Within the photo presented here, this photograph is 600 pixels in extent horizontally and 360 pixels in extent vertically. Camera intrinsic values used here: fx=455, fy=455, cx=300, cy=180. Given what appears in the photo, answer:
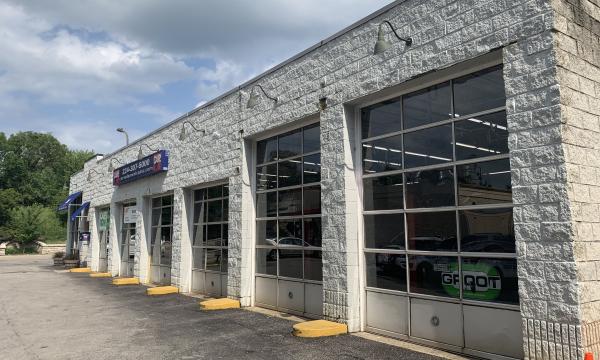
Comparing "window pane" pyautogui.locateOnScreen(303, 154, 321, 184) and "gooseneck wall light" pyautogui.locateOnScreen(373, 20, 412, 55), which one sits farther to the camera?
"window pane" pyautogui.locateOnScreen(303, 154, 321, 184)

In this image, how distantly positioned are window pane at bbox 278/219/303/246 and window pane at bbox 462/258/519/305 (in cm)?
420

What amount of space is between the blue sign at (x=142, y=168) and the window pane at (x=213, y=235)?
3328 millimetres

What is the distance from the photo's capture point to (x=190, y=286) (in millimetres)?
14656

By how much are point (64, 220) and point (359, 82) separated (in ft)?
246

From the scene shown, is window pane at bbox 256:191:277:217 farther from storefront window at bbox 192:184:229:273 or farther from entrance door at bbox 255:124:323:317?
storefront window at bbox 192:184:229:273

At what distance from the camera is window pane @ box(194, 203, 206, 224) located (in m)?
14.3

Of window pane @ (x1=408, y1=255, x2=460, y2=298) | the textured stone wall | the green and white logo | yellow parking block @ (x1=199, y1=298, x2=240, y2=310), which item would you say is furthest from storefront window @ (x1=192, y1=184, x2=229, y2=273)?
the textured stone wall

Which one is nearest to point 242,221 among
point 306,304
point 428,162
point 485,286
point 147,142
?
point 306,304

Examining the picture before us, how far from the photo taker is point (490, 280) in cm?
639

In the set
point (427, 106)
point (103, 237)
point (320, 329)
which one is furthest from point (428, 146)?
point (103, 237)

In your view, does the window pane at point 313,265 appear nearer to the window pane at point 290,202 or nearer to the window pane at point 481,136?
the window pane at point 290,202

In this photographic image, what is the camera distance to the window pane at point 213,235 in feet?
44.0

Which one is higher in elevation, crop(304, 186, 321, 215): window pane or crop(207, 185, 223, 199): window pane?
crop(207, 185, 223, 199): window pane

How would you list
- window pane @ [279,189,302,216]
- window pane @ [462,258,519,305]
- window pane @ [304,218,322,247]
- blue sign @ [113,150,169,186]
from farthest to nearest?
blue sign @ [113,150,169,186] → window pane @ [279,189,302,216] → window pane @ [304,218,322,247] → window pane @ [462,258,519,305]
